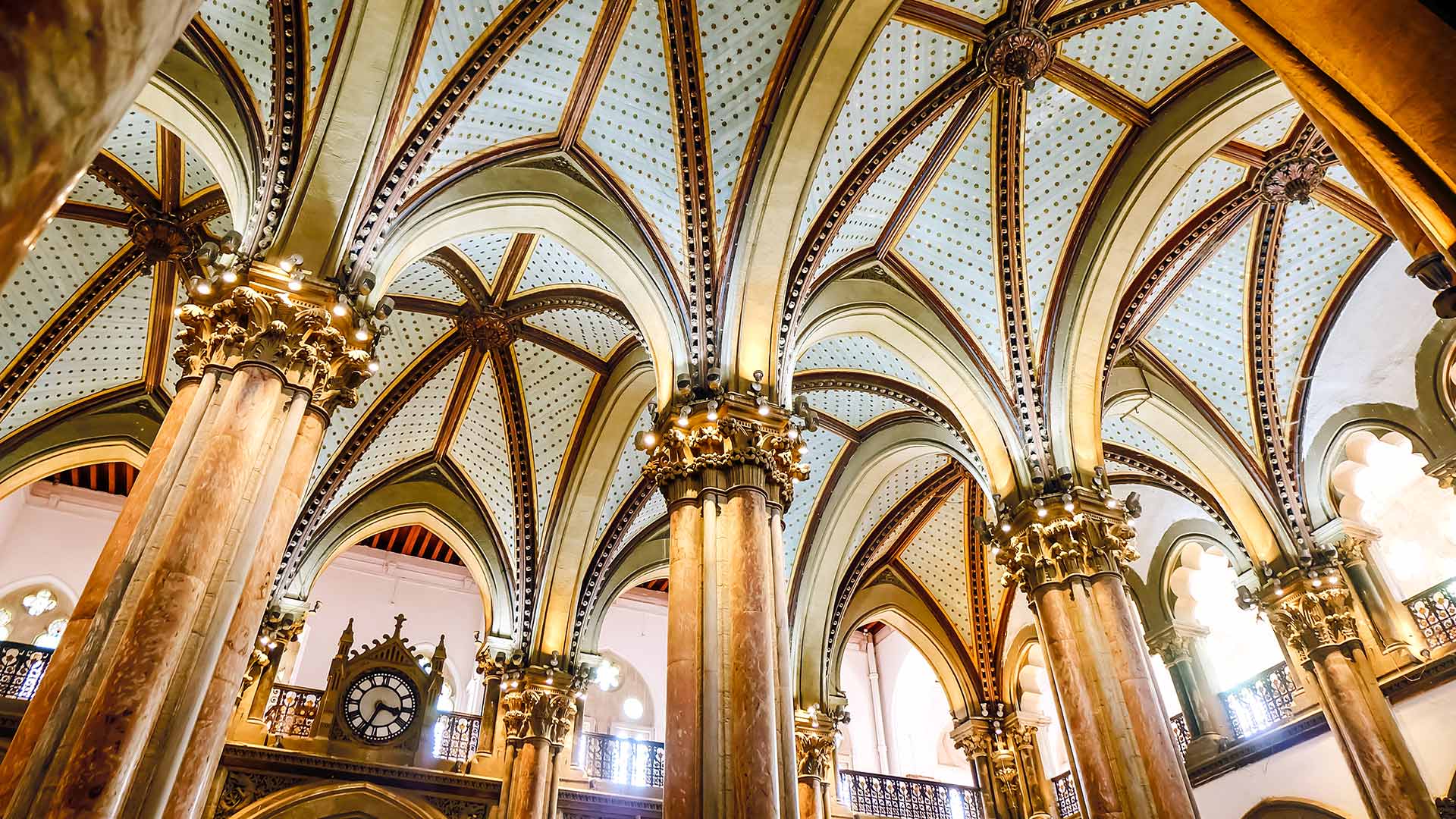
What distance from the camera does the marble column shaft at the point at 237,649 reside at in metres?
4.23

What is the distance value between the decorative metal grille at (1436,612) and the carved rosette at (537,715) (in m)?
9.12

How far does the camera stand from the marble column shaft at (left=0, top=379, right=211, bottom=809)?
362 cm

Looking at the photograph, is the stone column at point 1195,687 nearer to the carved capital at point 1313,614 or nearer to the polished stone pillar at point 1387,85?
the carved capital at point 1313,614

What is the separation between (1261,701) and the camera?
10.6 m

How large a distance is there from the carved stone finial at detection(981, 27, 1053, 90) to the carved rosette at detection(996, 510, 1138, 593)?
145 inches

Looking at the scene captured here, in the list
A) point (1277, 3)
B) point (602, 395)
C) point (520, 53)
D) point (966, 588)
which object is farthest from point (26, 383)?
point (966, 588)

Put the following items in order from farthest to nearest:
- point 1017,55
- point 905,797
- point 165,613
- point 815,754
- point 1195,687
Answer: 1. point 905,797
2. point 1195,687
3. point 815,754
4. point 1017,55
5. point 165,613

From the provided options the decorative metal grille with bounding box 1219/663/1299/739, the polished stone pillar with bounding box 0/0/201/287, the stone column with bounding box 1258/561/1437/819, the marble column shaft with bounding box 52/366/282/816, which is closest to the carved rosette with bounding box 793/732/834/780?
the decorative metal grille with bounding box 1219/663/1299/739

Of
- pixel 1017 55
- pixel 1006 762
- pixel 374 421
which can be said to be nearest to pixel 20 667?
pixel 374 421

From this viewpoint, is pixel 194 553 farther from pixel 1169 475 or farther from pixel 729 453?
pixel 1169 475

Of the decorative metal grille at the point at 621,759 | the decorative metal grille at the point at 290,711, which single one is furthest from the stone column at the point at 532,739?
the decorative metal grille at the point at 290,711

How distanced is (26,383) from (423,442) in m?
4.07

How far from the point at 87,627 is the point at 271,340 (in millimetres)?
1816

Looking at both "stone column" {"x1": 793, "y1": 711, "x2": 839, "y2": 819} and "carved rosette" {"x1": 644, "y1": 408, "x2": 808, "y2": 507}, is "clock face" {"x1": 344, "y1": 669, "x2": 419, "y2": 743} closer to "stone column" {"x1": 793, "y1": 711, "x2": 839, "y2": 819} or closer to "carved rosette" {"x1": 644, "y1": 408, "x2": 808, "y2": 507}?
"stone column" {"x1": 793, "y1": 711, "x2": 839, "y2": 819}
